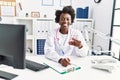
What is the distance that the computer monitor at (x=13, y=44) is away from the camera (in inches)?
40.7

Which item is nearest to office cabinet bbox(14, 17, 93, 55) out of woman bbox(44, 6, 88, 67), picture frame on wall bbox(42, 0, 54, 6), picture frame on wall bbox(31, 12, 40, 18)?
picture frame on wall bbox(31, 12, 40, 18)

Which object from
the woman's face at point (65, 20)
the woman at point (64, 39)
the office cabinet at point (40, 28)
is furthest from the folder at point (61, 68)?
the office cabinet at point (40, 28)

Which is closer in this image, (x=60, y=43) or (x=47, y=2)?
(x=60, y=43)

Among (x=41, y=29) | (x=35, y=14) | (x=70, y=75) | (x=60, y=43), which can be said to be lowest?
(x=70, y=75)

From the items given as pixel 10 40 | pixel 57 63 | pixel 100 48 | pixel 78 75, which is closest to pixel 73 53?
pixel 57 63

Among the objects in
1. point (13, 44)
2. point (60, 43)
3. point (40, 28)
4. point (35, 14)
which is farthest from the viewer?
point (35, 14)

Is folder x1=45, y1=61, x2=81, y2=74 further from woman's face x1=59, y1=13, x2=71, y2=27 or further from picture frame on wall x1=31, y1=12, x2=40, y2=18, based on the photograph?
picture frame on wall x1=31, y1=12, x2=40, y2=18

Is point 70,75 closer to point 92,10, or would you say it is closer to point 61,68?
point 61,68

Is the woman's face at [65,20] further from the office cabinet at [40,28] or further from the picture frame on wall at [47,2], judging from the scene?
the picture frame on wall at [47,2]

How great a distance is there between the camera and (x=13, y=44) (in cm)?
106

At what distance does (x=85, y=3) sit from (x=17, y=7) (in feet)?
4.40

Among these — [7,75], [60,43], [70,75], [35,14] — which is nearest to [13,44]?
[7,75]

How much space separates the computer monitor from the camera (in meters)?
1.03

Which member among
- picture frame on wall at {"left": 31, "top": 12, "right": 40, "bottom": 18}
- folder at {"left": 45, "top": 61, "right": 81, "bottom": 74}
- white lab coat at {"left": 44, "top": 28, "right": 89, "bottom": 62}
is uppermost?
picture frame on wall at {"left": 31, "top": 12, "right": 40, "bottom": 18}
